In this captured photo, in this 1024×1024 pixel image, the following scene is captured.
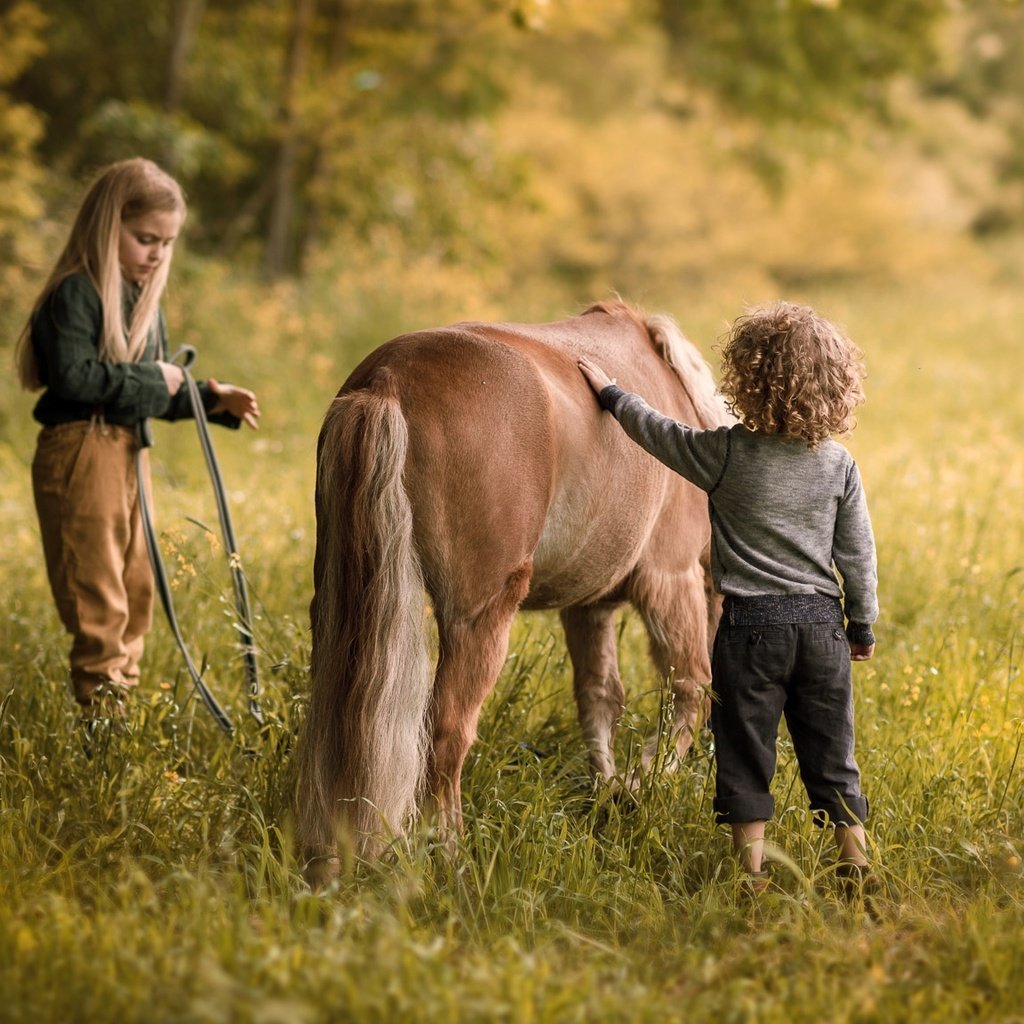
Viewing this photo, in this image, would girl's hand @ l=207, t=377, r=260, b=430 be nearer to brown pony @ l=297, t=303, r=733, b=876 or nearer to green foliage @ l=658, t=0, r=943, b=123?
brown pony @ l=297, t=303, r=733, b=876

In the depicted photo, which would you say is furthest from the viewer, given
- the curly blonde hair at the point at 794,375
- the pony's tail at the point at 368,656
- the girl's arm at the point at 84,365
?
the girl's arm at the point at 84,365

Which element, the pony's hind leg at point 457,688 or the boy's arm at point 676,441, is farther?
the boy's arm at point 676,441

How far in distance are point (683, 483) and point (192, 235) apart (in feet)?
41.5

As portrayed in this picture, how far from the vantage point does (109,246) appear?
13.1 feet

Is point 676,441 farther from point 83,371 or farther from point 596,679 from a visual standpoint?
point 83,371

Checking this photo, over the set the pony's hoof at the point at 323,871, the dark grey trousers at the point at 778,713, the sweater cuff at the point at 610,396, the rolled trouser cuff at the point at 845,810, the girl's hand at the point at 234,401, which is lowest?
the pony's hoof at the point at 323,871

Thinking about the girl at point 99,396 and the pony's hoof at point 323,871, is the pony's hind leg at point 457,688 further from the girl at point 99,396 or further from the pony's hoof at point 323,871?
the girl at point 99,396

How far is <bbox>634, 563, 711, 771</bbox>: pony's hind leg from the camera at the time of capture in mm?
3951

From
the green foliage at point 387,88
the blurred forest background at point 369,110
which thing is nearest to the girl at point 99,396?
the blurred forest background at point 369,110

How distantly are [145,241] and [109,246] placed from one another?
140 millimetres

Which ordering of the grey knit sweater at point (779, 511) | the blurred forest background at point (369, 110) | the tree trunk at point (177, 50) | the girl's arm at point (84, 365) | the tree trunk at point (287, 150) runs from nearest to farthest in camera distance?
the grey knit sweater at point (779, 511)
the girl's arm at point (84, 365)
the blurred forest background at point (369, 110)
the tree trunk at point (177, 50)
the tree trunk at point (287, 150)

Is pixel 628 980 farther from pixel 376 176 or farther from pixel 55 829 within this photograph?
pixel 376 176

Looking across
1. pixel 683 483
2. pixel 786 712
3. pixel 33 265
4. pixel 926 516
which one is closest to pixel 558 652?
pixel 683 483

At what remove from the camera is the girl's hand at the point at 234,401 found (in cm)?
423
